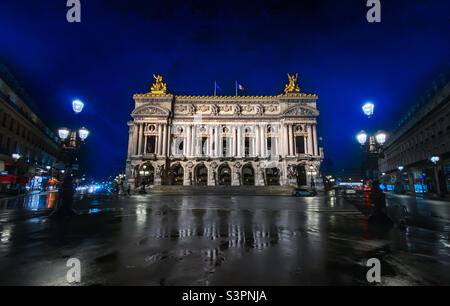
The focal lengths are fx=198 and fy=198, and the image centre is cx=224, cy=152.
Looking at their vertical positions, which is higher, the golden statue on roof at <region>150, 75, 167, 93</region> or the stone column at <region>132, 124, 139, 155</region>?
the golden statue on roof at <region>150, 75, 167, 93</region>

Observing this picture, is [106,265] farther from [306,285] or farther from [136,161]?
[136,161]

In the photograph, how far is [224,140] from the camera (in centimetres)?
4769

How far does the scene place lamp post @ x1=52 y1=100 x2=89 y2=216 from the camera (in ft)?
33.1

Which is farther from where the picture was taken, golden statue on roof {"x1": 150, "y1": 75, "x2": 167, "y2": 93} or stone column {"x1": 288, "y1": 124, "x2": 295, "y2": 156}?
golden statue on roof {"x1": 150, "y1": 75, "x2": 167, "y2": 93}

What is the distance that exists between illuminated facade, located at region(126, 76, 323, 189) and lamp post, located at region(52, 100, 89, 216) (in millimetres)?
32262

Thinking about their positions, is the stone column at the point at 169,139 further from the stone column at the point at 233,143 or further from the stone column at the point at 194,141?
the stone column at the point at 233,143

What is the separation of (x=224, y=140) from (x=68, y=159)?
3781 cm

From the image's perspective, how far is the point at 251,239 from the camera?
18.9 ft

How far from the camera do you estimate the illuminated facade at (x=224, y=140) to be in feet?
144

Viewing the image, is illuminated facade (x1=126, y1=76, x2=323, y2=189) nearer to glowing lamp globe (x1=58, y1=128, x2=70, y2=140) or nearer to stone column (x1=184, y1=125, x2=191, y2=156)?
stone column (x1=184, y1=125, x2=191, y2=156)
